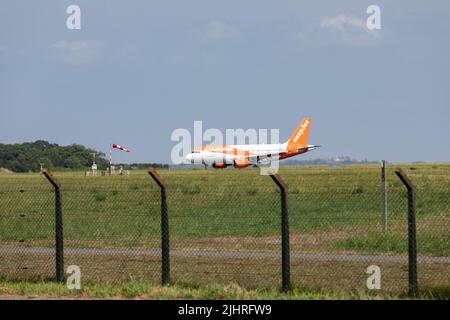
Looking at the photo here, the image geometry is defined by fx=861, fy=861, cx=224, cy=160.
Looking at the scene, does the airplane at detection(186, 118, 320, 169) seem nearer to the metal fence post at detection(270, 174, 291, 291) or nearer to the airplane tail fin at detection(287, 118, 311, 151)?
the airplane tail fin at detection(287, 118, 311, 151)

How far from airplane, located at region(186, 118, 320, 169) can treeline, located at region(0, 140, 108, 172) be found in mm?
21765

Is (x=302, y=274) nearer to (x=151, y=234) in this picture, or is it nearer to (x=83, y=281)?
(x=83, y=281)

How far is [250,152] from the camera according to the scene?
95.8m

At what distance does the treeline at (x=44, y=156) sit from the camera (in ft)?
366

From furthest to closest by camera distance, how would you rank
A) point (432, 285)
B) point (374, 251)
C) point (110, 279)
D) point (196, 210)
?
point (196, 210)
point (374, 251)
point (110, 279)
point (432, 285)

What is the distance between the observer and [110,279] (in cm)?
1481

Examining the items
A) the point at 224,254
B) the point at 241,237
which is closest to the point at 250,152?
the point at 241,237

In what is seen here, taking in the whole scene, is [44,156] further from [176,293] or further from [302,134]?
Answer: [176,293]

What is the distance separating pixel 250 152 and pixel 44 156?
122ft

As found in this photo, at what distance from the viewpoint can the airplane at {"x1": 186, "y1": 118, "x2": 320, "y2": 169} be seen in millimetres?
89562
